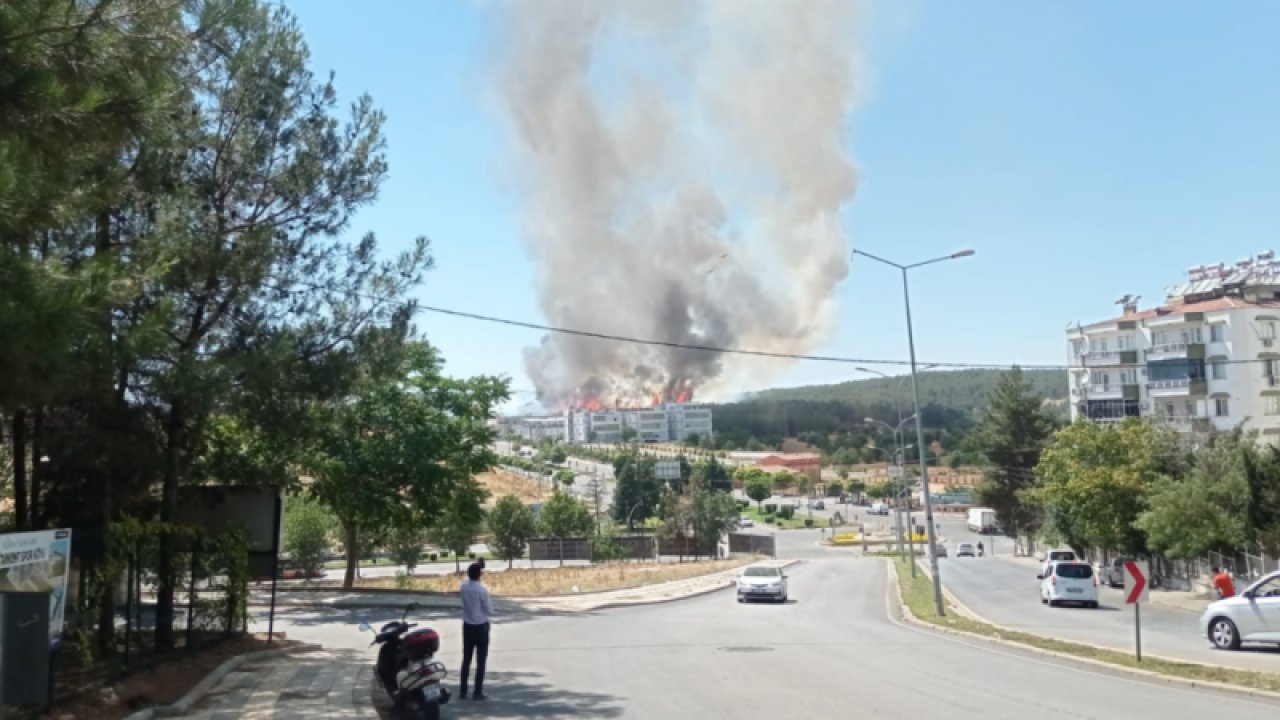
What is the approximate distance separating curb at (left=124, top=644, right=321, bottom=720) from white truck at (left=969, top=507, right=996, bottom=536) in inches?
3514

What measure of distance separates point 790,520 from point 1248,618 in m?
103

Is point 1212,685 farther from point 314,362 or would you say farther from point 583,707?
point 314,362

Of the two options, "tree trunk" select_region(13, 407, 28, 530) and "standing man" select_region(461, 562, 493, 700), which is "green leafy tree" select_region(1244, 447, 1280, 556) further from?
"tree trunk" select_region(13, 407, 28, 530)

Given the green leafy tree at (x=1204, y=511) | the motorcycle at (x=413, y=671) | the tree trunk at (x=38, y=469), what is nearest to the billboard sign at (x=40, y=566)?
the motorcycle at (x=413, y=671)

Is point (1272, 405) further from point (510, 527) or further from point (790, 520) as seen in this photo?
point (790, 520)

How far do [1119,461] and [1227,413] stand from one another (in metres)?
30.6

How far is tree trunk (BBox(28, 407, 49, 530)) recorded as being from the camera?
1302 cm

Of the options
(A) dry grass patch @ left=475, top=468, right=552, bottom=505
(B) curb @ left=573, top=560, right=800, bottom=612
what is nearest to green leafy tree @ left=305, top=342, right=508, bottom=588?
(B) curb @ left=573, top=560, right=800, bottom=612

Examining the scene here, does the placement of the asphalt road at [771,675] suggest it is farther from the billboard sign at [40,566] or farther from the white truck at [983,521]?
the white truck at [983,521]

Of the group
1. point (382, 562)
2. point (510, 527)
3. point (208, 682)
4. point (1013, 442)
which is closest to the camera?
point (208, 682)

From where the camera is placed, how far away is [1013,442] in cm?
8088

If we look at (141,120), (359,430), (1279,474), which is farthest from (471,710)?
(1279,474)

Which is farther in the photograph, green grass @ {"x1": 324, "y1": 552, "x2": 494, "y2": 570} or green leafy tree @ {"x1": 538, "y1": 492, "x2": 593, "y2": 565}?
green leafy tree @ {"x1": 538, "y1": 492, "x2": 593, "y2": 565}

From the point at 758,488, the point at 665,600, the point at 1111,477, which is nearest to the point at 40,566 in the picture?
the point at 665,600
